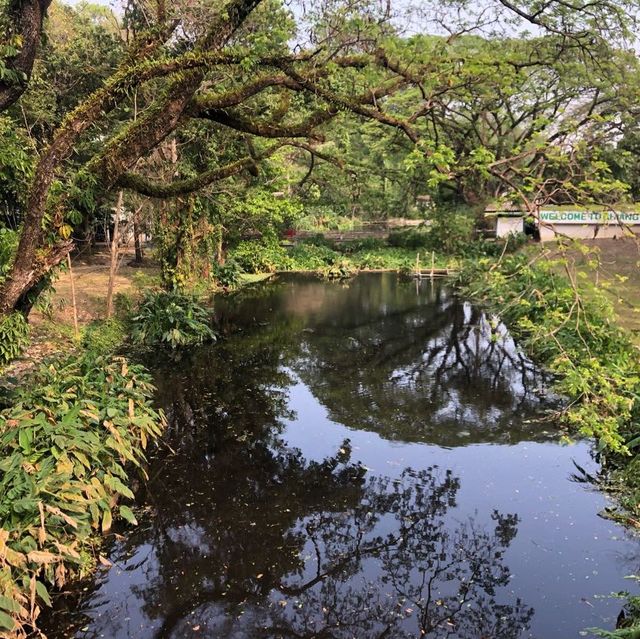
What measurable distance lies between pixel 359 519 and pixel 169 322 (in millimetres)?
8262

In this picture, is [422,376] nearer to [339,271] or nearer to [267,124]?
[267,124]

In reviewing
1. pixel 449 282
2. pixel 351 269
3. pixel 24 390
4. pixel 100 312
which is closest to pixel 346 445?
pixel 24 390

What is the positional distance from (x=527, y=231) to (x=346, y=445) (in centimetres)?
2033

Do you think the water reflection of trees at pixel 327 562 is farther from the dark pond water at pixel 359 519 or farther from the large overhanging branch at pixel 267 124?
the large overhanging branch at pixel 267 124

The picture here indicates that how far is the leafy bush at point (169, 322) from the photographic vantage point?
12938 mm

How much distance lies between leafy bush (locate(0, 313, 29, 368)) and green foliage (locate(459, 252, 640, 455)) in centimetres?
491

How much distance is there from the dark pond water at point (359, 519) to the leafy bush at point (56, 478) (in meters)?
0.47

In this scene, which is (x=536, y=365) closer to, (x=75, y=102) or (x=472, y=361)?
(x=472, y=361)

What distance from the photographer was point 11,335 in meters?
6.16

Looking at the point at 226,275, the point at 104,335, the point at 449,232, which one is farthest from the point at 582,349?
the point at 449,232

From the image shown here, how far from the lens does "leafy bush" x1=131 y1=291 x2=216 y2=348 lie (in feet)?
42.4

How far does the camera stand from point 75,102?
1717 cm

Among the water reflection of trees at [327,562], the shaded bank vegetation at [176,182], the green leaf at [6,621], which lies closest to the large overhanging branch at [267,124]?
the shaded bank vegetation at [176,182]

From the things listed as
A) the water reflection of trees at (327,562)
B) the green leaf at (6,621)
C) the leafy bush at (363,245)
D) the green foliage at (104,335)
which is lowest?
the water reflection of trees at (327,562)
